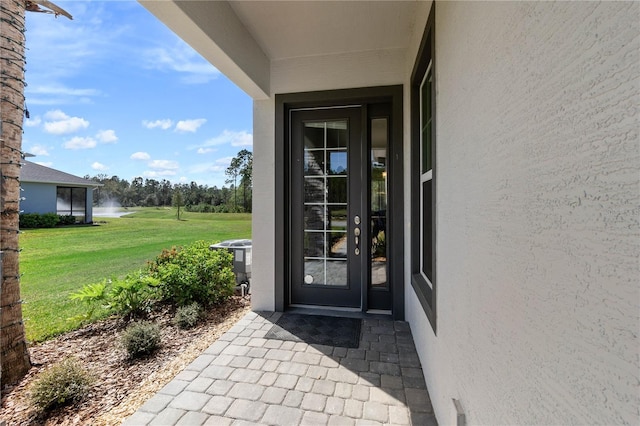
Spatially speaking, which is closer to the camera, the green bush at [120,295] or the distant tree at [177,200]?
the green bush at [120,295]

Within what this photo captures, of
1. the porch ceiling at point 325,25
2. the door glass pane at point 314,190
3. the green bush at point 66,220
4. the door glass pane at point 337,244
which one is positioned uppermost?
the porch ceiling at point 325,25

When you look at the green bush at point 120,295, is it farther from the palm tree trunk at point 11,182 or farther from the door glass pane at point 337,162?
the door glass pane at point 337,162

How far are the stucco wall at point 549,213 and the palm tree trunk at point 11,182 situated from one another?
3.37m

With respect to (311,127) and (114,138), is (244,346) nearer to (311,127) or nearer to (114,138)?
(311,127)

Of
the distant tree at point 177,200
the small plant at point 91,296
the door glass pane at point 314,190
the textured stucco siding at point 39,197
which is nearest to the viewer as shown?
the small plant at point 91,296

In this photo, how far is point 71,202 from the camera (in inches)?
414

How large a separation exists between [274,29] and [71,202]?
39.3 ft

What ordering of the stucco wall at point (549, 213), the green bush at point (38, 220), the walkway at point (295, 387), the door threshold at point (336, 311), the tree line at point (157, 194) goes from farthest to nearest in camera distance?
1. the tree line at point (157, 194)
2. the green bush at point (38, 220)
3. the door threshold at point (336, 311)
4. the walkway at point (295, 387)
5. the stucco wall at point (549, 213)

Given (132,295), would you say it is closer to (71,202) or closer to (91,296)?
(91,296)

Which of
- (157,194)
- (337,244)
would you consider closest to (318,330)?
(337,244)

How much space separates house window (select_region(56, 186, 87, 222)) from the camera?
994 cm

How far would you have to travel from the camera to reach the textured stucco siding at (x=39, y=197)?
30.3 feet

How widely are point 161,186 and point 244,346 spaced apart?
11.6 metres

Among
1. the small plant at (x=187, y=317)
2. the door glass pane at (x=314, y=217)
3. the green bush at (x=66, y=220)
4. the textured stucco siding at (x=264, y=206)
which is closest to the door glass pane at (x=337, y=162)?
the door glass pane at (x=314, y=217)
